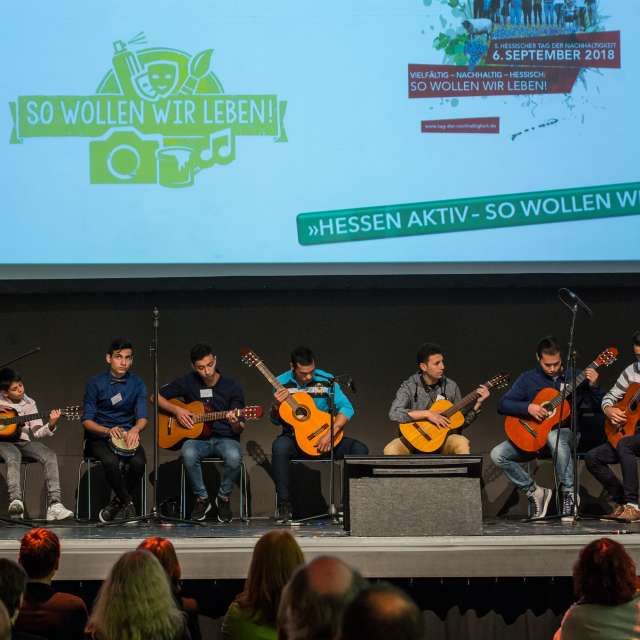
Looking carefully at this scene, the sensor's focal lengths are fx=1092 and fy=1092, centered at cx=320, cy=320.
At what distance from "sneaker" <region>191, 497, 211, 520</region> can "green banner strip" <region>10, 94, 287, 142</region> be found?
2.14 meters

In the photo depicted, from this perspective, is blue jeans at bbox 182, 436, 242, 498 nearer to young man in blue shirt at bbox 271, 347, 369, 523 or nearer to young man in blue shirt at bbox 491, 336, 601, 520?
young man in blue shirt at bbox 271, 347, 369, 523

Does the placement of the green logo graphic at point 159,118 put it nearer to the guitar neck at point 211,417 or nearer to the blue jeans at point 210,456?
the guitar neck at point 211,417

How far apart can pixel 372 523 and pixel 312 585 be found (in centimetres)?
316

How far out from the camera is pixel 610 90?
6.39m

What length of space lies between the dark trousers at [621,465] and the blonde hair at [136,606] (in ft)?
12.9

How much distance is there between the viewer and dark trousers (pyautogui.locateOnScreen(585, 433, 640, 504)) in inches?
238

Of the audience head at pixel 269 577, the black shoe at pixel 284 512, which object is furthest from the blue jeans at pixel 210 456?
the audience head at pixel 269 577

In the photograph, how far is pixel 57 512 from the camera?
21.0ft

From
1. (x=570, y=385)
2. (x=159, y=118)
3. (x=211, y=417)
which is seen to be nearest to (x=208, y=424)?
(x=211, y=417)

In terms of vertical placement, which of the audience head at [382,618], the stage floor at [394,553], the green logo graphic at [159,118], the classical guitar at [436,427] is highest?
the green logo graphic at [159,118]

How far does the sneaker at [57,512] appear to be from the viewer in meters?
6.39

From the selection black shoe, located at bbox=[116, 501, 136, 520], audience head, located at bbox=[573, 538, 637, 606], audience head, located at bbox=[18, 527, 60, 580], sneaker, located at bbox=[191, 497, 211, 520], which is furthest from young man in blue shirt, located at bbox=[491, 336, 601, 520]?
audience head, located at bbox=[18, 527, 60, 580]

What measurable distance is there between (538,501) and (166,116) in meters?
3.12

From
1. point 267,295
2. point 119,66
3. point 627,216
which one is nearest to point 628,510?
point 627,216
